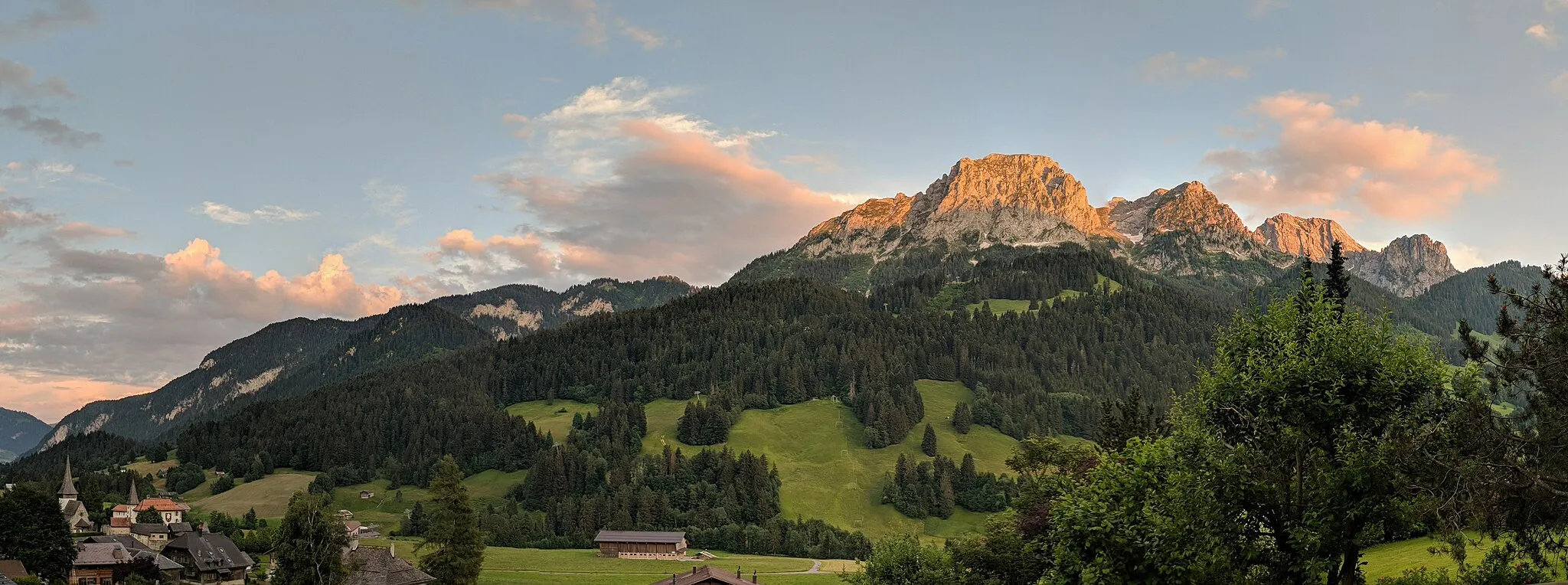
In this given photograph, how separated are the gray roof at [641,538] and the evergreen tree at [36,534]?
70.8 meters

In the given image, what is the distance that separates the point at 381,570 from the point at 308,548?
49.4 ft

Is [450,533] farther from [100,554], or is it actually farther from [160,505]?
[160,505]

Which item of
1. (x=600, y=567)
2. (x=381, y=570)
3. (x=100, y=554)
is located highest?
(x=100, y=554)

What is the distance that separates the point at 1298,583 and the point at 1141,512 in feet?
17.3

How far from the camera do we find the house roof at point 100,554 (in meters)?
107

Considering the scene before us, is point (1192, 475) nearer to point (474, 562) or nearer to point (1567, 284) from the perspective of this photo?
point (1567, 284)

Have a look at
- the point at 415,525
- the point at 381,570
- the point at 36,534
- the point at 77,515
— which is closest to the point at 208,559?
the point at 36,534

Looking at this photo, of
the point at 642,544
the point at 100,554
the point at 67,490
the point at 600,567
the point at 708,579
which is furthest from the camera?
the point at 67,490

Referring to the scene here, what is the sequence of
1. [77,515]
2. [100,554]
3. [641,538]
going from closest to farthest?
1. [100,554]
2. [77,515]
3. [641,538]

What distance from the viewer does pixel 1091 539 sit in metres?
30.2

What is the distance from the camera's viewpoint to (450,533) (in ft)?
290

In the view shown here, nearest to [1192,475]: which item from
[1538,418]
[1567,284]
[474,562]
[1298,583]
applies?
[1298,583]

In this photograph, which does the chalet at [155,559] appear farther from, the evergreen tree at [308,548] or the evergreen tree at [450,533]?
the evergreen tree at [308,548]

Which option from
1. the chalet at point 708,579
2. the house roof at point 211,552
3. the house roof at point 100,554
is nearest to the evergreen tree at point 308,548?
the chalet at point 708,579
